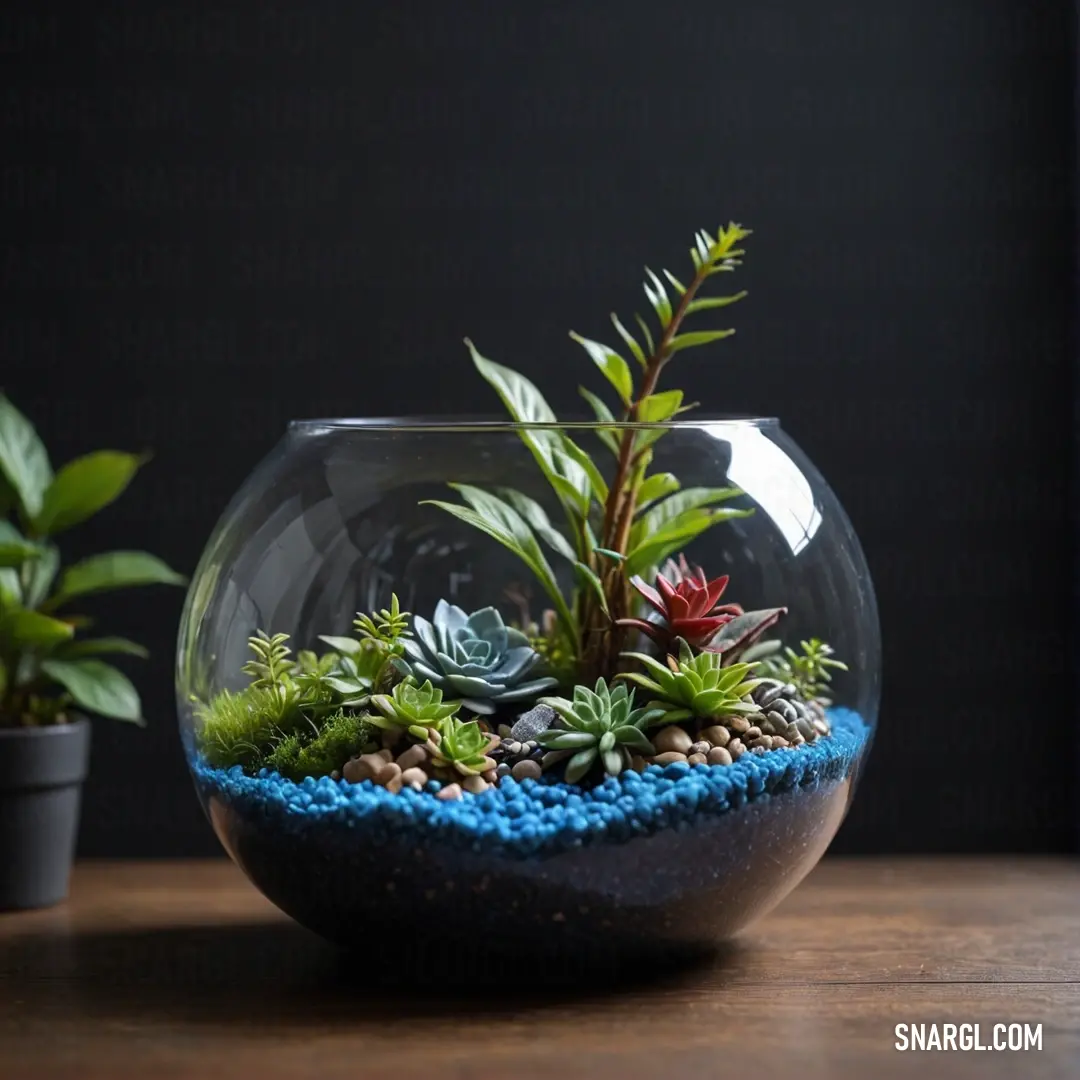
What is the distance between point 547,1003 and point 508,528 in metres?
0.34

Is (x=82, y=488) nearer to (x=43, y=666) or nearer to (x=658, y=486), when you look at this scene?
(x=43, y=666)

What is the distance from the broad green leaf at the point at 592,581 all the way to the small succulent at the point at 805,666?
13 centimetres

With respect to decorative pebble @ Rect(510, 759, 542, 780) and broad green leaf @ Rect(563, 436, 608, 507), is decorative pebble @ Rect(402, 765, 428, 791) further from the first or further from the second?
broad green leaf @ Rect(563, 436, 608, 507)

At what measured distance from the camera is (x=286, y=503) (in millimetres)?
1034

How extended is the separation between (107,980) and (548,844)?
1.26ft

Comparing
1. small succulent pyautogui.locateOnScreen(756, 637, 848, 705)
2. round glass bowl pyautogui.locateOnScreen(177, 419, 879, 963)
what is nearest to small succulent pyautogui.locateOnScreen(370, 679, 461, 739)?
round glass bowl pyautogui.locateOnScreen(177, 419, 879, 963)

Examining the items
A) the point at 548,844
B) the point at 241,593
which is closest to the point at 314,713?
the point at 241,593

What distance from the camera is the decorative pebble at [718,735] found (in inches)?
38.6

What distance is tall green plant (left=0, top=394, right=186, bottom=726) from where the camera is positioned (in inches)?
49.6

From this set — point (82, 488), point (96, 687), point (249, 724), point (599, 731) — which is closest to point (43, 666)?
point (96, 687)

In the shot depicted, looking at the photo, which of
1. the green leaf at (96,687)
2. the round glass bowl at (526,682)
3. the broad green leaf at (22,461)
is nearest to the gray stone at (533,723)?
the round glass bowl at (526,682)

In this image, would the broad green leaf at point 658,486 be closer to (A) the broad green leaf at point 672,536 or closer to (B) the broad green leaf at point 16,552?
(A) the broad green leaf at point 672,536

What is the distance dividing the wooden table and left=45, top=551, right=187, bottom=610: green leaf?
→ 0.28 m

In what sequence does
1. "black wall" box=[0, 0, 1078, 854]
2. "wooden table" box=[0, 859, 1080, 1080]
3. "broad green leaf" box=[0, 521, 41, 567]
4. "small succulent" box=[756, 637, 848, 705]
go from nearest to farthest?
"wooden table" box=[0, 859, 1080, 1080]
"small succulent" box=[756, 637, 848, 705]
"broad green leaf" box=[0, 521, 41, 567]
"black wall" box=[0, 0, 1078, 854]
